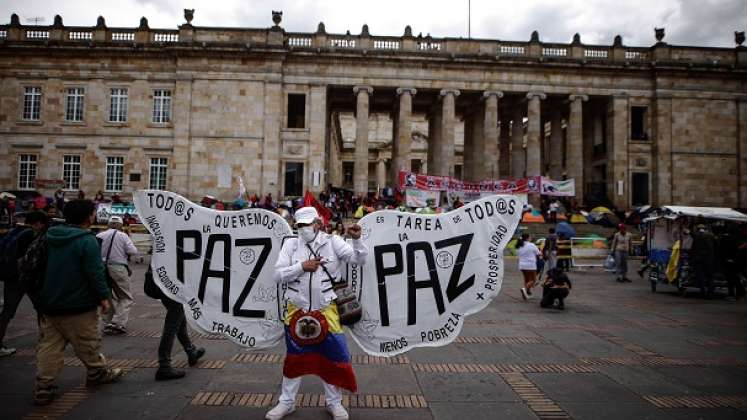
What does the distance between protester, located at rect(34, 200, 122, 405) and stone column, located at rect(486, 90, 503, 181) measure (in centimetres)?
2950

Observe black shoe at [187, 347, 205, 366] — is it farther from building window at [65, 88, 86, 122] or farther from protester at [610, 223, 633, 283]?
building window at [65, 88, 86, 122]

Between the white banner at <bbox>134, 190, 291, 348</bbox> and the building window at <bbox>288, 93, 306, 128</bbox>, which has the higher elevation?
the building window at <bbox>288, 93, 306, 128</bbox>

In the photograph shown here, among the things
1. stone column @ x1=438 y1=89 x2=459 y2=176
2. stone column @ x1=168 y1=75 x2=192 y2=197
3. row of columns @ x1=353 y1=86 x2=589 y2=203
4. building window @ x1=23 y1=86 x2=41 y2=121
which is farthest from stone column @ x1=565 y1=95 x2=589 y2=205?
building window @ x1=23 y1=86 x2=41 y2=121

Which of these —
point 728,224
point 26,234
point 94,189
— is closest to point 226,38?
point 94,189

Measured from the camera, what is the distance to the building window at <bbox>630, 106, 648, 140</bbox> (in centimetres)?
3322

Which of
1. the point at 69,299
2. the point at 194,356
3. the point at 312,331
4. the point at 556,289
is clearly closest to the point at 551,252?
the point at 556,289

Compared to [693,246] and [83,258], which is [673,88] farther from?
[83,258]

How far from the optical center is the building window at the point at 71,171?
3047cm

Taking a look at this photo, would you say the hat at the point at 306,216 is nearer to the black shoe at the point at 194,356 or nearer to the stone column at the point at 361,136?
the black shoe at the point at 194,356

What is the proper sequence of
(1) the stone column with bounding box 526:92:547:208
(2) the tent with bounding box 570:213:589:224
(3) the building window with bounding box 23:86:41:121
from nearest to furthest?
1. (2) the tent with bounding box 570:213:589:224
2. (3) the building window with bounding box 23:86:41:121
3. (1) the stone column with bounding box 526:92:547:208

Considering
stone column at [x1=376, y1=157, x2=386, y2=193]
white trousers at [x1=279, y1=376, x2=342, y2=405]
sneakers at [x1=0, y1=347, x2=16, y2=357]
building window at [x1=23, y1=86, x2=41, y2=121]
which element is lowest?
sneakers at [x1=0, y1=347, x2=16, y2=357]

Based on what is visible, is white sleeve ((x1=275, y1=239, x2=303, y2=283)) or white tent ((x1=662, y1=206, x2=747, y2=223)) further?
white tent ((x1=662, y1=206, x2=747, y2=223))

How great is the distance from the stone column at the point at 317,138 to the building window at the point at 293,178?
2.19 feet

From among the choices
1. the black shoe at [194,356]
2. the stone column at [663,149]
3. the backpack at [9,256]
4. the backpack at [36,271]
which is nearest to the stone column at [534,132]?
the stone column at [663,149]
